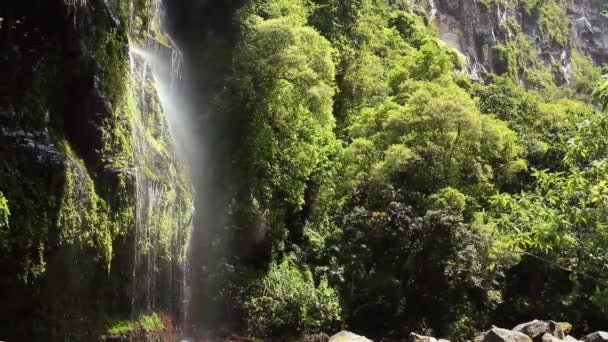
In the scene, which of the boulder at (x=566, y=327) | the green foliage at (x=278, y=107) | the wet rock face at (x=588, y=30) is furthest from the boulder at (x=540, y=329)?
the wet rock face at (x=588, y=30)

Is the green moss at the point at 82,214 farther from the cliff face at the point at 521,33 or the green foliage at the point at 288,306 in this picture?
the cliff face at the point at 521,33

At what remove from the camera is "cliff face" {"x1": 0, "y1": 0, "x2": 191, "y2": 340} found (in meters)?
10.9

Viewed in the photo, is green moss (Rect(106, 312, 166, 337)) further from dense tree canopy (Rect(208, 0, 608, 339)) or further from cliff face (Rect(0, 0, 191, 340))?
dense tree canopy (Rect(208, 0, 608, 339))

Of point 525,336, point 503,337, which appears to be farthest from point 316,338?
point 525,336

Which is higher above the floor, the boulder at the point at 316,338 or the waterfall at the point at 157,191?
the waterfall at the point at 157,191

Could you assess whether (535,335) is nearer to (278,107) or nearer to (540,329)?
(540,329)

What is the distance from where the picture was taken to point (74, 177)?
11750 mm

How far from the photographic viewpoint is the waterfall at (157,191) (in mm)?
14031

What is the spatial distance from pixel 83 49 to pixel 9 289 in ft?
16.9

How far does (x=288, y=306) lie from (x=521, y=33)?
6800cm

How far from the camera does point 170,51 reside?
1909 centimetres

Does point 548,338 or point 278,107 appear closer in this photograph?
point 548,338

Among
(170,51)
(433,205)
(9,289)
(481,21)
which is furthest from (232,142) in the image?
(481,21)

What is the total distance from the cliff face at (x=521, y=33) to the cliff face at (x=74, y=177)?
5271 cm
